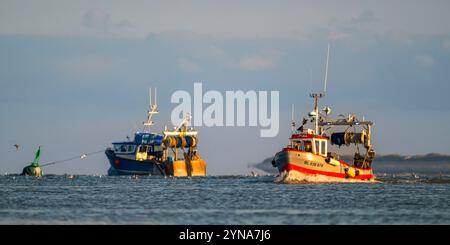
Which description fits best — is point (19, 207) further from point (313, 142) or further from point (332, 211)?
point (313, 142)

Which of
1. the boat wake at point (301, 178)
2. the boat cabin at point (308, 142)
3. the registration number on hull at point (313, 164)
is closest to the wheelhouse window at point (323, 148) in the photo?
the boat cabin at point (308, 142)

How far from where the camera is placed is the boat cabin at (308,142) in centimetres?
12075

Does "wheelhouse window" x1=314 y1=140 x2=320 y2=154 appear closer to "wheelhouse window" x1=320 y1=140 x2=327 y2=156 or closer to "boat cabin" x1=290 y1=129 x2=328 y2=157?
"boat cabin" x1=290 y1=129 x2=328 y2=157

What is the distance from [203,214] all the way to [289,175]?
5334 centimetres

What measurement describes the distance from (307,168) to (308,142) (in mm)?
3295

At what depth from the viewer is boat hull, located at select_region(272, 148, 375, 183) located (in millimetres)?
118000

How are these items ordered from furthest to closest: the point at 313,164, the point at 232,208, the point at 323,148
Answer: the point at 323,148 → the point at 313,164 → the point at 232,208

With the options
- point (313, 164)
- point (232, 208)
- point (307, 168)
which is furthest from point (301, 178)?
point (232, 208)

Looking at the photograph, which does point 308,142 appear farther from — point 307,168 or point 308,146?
point 307,168

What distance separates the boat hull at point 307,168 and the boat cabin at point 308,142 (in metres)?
1.52

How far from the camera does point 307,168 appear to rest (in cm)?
11975
